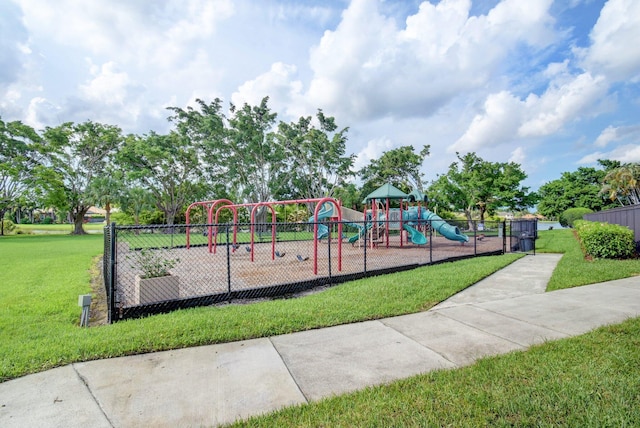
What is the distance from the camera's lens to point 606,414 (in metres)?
2.30

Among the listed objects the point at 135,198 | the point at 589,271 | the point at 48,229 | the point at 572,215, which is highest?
the point at 135,198

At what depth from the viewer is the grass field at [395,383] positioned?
2.34 m

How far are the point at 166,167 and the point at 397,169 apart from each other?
23204 mm

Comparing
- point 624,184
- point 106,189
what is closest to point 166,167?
point 106,189

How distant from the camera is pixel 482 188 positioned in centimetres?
3247

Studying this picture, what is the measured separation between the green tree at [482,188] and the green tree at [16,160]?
122 feet

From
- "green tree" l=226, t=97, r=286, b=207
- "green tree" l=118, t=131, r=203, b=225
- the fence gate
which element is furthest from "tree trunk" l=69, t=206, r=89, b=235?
the fence gate

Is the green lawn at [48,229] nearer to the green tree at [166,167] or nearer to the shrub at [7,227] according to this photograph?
the shrub at [7,227]

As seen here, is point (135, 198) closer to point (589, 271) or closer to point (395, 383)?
point (589, 271)

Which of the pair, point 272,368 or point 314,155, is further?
point 314,155

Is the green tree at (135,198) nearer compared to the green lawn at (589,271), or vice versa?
the green lawn at (589,271)

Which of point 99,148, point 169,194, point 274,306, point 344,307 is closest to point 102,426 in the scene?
point 274,306

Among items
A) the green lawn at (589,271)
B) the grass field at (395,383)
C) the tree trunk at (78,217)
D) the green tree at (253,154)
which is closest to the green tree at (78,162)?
the tree trunk at (78,217)

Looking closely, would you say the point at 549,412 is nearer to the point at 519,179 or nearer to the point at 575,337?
the point at 575,337
